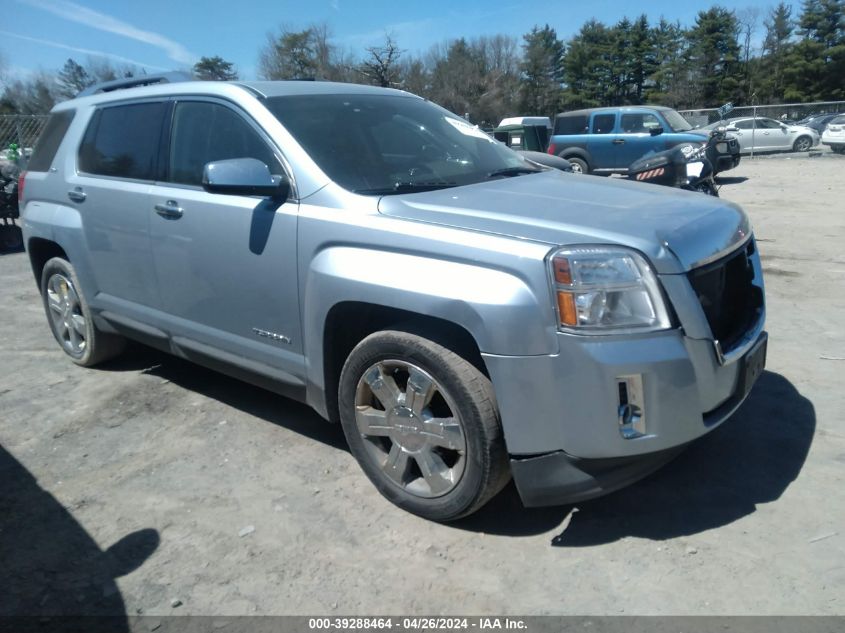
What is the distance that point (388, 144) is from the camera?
12.1 feet

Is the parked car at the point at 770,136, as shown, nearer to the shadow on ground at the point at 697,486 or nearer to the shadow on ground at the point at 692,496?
the shadow on ground at the point at 697,486

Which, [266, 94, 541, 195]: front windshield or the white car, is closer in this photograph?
[266, 94, 541, 195]: front windshield

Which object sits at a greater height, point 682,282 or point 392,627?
point 682,282

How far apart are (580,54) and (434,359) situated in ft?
227

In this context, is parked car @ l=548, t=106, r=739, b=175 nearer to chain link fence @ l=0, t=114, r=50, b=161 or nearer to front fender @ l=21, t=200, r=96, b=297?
chain link fence @ l=0, t=114, r=50, b=161

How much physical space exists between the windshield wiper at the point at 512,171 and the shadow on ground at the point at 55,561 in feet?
7.91

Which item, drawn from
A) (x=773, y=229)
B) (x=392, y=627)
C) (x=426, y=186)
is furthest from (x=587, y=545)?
(x=773, y=229)

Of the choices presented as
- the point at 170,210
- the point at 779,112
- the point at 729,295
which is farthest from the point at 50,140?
the point at 779,112

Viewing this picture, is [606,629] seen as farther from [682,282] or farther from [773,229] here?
[773,229]

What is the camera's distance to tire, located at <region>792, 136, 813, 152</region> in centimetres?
2611

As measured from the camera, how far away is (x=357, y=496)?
3.34m

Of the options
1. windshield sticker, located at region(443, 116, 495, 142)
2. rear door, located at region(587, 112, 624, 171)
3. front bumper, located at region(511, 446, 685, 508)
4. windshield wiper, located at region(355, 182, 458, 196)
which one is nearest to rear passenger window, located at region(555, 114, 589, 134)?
rear door, located at region(587, 112, 624, 171)

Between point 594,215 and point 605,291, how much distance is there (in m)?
0.44

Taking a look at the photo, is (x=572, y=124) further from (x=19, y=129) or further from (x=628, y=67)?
(x=628, y=67)
